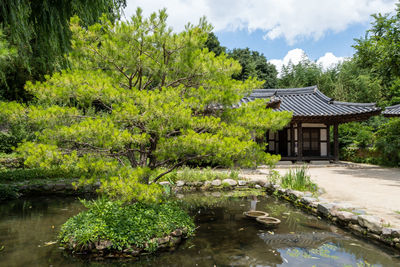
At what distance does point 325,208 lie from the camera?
5.48 m

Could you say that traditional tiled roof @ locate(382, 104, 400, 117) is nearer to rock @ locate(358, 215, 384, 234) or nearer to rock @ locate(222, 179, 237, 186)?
rock @ locate(222, 179, 237, 186)

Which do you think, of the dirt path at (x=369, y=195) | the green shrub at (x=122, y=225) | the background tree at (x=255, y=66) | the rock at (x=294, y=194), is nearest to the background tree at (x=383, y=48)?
the dirt path at (x=369, y=195)

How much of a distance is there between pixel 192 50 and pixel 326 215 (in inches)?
166

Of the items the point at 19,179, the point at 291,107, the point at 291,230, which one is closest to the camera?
the point at 291,230

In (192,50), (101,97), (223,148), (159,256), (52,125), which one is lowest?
(159,256)

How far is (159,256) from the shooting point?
379 cm

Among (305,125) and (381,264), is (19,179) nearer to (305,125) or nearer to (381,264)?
(381,264)

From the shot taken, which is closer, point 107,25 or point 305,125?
point 107,25

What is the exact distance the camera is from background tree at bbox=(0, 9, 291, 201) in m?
3.45

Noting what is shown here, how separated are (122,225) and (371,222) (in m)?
4.00

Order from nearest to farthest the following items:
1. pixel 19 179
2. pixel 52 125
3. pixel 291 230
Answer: pixel 52 125
pixel 291 230
pixel 19 179

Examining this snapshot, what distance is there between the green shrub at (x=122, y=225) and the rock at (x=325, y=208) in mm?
2911

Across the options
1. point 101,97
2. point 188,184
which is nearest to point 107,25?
point 101,97

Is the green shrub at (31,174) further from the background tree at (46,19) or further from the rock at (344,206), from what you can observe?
the rock at (344,206)
